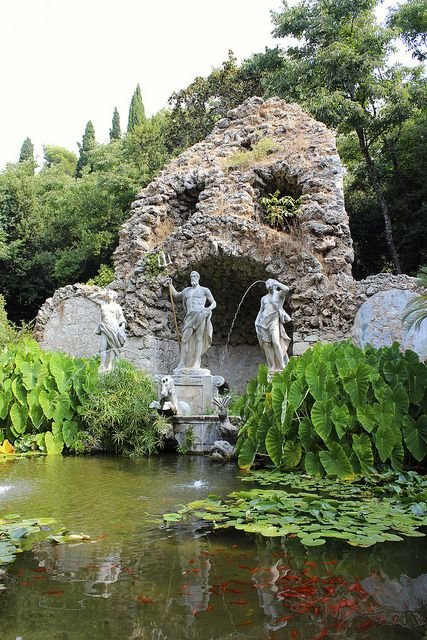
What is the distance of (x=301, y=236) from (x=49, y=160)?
1600 inches

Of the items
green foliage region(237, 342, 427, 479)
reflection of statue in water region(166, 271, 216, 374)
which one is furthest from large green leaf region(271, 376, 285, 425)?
reflection of statue in water region(166, 271, 216, 374)

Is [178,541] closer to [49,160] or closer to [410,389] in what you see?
[410,389]

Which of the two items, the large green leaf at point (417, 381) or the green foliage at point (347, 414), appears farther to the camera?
the large green leaf at point (417, 381)

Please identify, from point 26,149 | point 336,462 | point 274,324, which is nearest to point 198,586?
point 336,462

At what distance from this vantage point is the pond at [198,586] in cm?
231

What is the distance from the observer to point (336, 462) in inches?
227

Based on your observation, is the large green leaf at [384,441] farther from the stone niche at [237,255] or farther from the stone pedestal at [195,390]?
the stone niche at [237,255]

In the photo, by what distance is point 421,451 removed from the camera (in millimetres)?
5840

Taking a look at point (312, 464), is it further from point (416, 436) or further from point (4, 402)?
point (4, 402)

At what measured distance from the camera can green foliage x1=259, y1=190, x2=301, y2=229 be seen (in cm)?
1385

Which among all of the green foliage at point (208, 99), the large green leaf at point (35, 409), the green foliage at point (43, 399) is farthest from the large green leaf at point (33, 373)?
the green foliage at point (208, 99)

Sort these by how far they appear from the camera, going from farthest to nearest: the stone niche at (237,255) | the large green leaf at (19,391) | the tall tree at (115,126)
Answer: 1. the tall tree at (115,126)
2. the stone niche at (237,255)
3. the large green leaf at (19,391)

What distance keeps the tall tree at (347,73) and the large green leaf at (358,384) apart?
41.2ft

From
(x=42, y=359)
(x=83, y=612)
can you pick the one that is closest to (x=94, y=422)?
(x=42, y=359)
